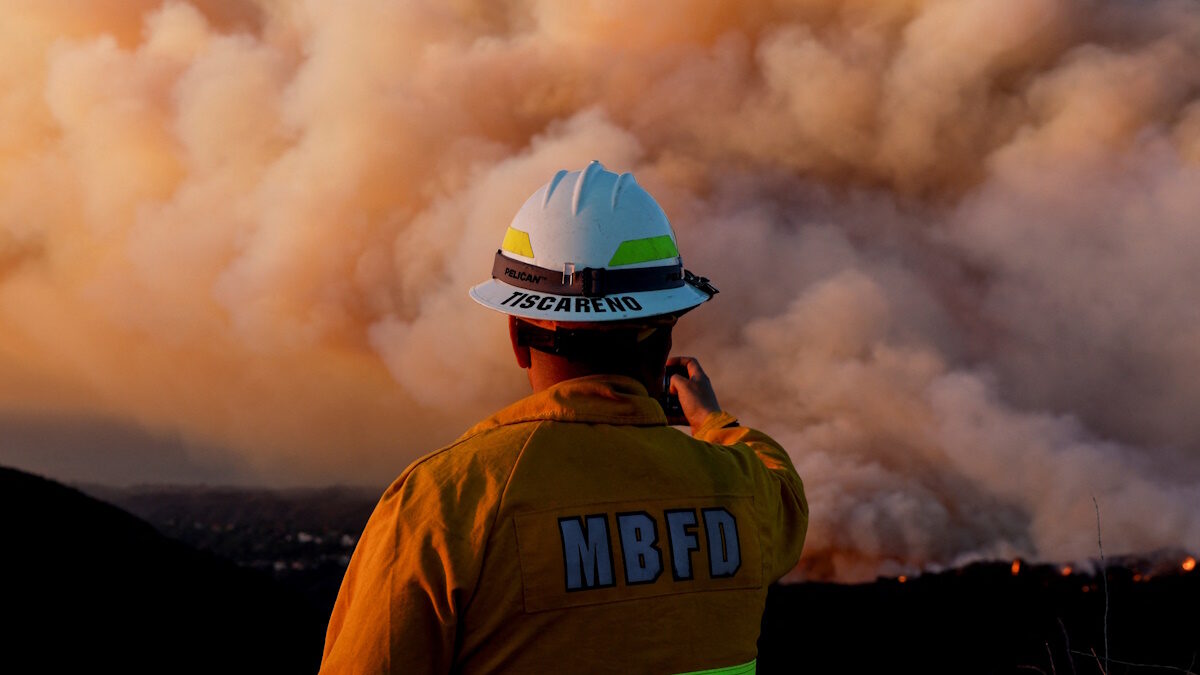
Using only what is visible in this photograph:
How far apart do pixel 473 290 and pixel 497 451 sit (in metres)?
1.45

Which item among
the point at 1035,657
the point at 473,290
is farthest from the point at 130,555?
the point at 1035,657

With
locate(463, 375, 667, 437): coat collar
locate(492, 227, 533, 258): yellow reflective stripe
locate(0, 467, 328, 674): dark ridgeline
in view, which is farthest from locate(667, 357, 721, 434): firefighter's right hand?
locate(0, 467, 328, 674): dark ridgeline

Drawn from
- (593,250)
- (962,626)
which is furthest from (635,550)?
(962,626)

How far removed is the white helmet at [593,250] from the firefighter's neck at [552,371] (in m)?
0.30

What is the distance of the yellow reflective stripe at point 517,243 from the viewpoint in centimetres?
430

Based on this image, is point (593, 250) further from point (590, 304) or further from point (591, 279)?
point (590, 304)

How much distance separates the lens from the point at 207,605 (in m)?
26.6

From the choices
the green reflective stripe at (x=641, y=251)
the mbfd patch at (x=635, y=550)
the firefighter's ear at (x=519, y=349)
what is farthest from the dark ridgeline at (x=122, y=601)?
the mbfd patch at (x=635, y=550)

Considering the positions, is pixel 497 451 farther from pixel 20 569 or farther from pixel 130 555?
pixel 130 555

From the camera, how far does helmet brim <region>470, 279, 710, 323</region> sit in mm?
3809

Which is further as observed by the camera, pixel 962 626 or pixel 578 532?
pixel 962 626

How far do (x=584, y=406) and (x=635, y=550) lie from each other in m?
Result: 0.51

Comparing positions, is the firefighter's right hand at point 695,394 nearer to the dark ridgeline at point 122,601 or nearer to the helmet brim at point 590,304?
the helmet brim at point 590,304

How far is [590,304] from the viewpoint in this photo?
3.88 metres
